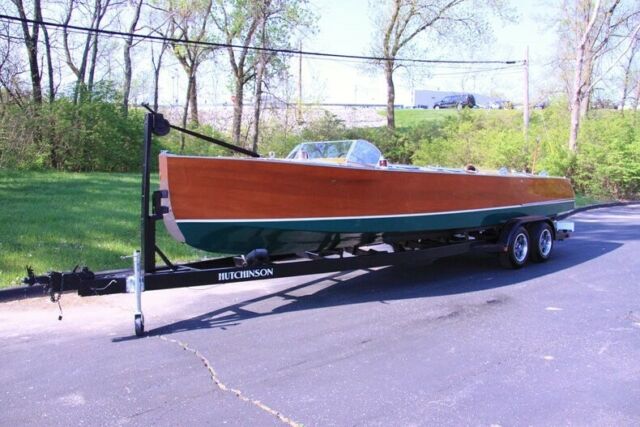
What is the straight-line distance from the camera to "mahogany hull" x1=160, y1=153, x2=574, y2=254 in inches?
211

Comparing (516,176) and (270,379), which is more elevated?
(516,176)

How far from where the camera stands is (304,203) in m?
5.92

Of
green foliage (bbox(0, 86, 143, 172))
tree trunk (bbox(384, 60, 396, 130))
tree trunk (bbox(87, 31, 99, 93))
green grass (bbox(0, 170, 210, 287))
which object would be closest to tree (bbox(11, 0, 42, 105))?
green foliage (bbox(0, 86, 143, 172))

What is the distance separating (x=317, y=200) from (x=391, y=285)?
6.06 feet

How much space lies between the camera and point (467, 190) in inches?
299

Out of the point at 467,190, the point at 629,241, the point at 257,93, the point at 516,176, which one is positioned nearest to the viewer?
the point at 467,190

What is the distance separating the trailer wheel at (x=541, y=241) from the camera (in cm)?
853

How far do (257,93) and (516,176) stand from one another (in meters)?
20.0

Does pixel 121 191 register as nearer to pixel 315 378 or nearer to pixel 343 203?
pixel 343 203

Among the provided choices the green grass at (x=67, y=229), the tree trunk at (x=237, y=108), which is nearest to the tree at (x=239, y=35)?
the tree trunk at (x=237, y=108)

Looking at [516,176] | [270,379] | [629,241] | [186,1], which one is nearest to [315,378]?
[270,379]

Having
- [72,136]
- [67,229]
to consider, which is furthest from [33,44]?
[67,229]

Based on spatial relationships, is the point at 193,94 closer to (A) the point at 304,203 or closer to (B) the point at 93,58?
(B) the point at 93,58

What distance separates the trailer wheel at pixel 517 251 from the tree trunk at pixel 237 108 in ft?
68.1
